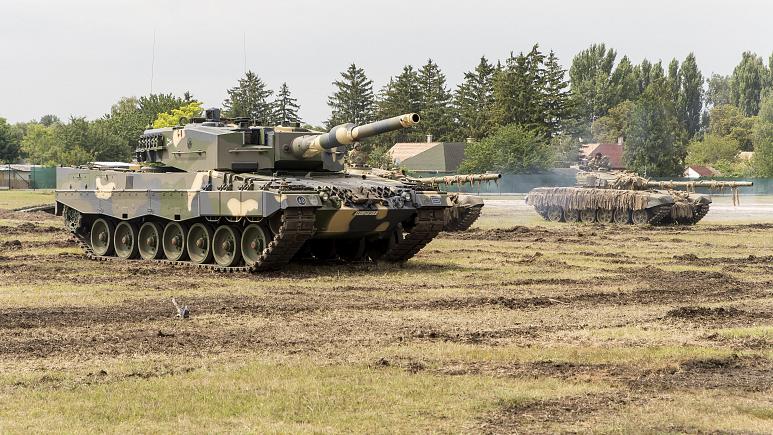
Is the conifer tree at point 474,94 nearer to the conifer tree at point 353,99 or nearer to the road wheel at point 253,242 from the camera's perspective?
the conifer tree at point 353,99

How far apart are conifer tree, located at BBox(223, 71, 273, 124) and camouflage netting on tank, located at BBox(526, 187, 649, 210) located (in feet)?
111

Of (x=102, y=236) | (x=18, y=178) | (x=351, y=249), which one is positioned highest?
(x=18, y=178)

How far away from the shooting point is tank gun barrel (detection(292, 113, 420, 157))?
65.6ft

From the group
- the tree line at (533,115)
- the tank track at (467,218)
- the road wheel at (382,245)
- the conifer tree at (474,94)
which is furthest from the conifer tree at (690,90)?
the road wheel at (382,245)

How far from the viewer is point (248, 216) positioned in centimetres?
2081

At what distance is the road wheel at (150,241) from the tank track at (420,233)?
184 inches

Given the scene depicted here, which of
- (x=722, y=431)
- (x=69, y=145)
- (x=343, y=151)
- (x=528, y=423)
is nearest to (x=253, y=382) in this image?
(x=528, y=423)

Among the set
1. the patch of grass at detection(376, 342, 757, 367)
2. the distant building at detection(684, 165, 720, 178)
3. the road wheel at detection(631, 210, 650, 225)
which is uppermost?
the distant building at detection(684, 165, 720, 178)

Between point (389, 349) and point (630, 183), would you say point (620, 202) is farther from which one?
point (389, 349)

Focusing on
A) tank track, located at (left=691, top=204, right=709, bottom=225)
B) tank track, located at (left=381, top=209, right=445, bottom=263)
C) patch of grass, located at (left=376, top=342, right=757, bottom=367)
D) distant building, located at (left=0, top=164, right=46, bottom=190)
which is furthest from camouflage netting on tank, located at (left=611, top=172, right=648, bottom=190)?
Result: distant building, located at (left=0, top=164, right=46, bottom=190)

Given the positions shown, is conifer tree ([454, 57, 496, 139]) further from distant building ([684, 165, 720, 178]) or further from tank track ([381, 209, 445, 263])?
tank track ([381, 209, 445, 263])

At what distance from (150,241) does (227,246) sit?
2909mm

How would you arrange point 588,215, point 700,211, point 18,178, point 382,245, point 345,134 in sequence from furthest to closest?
point 18,178
point 588,215
point 700,211
point 382,245
point 345,134

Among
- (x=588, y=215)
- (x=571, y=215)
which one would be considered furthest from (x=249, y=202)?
(x=571, y=215)
